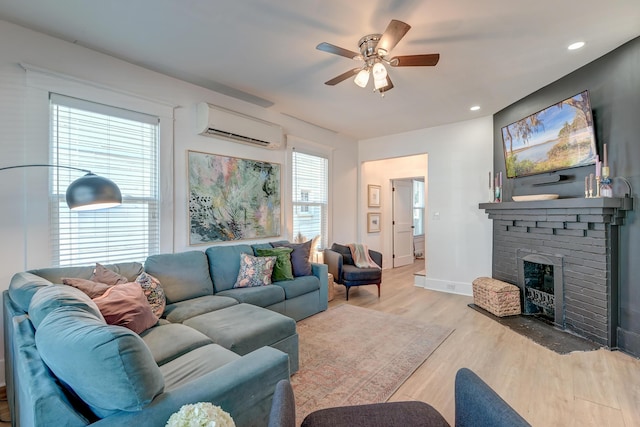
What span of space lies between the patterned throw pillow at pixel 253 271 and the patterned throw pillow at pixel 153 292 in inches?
33.6

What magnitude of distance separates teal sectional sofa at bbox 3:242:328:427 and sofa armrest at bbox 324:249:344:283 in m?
1.97

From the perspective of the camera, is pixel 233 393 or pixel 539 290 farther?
pixel 539 290

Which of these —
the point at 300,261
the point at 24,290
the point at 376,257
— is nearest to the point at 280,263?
the point at 300,261

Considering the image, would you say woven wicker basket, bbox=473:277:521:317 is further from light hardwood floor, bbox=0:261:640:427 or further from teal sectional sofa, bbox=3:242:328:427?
teal sectional sofa, bbox=3:242:328:427

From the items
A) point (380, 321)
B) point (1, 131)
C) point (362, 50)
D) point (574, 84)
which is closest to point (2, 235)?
point (1, 131)

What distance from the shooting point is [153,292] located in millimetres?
2314

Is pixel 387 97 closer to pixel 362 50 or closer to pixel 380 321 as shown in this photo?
pixel 362 50

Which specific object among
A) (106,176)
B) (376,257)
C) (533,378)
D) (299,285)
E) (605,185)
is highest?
(106,176)

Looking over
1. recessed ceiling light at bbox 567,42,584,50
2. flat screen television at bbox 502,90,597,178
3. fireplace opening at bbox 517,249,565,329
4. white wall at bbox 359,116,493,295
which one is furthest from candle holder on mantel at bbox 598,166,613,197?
white wall at bbox 359,116,493,295

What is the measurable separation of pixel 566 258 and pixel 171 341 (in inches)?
151

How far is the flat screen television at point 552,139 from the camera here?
2.81m

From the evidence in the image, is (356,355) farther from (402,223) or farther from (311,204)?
(402,223)

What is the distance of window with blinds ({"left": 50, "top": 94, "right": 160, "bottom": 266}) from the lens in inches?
94.8

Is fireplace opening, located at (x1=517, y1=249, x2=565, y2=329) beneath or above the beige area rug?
above
